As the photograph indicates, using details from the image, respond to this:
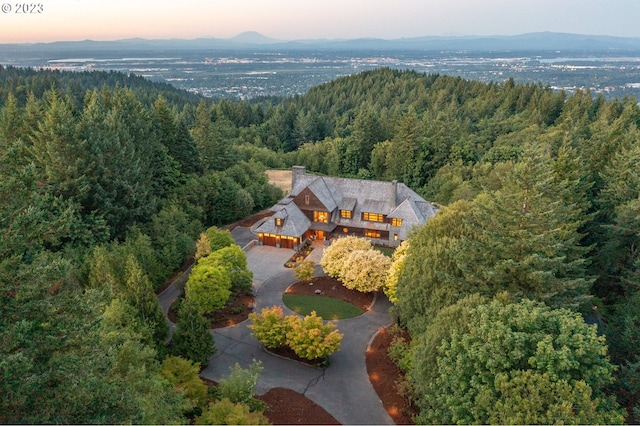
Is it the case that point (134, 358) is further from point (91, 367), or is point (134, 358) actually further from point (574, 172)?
point (574, 172)

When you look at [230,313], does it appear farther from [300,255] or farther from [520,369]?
[520,369]

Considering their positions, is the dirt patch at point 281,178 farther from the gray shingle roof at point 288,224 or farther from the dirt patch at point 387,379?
the dirt patch at point 387,379

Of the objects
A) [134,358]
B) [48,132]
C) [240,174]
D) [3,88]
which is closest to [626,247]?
[134,358]

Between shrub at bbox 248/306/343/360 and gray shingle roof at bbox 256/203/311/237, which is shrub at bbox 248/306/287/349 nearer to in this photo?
shrub at bbox 248/306/343/360

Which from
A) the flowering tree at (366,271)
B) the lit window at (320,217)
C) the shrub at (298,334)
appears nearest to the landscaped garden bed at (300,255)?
the lit window at (320,217)

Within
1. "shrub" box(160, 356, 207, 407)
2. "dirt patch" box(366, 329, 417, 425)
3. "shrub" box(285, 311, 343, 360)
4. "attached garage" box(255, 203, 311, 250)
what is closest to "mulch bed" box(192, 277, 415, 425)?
"dirt patch" box(366, 329, 417, 425)

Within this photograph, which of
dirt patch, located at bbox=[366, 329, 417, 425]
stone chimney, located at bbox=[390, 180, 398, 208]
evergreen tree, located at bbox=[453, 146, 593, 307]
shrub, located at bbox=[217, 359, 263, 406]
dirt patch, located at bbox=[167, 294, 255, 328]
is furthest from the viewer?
stone chimney, located at bbox=[390, 180, 398, 208]
